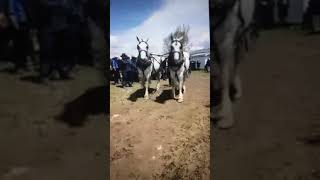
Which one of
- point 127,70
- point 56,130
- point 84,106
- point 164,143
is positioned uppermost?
point 127,70

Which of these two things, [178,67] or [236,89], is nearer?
[236,89]

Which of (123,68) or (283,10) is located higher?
(283,10)

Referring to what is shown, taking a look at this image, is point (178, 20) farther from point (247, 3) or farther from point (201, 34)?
point (247, 3)

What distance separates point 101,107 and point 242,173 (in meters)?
1.11

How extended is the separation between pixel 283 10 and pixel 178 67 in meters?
0.85

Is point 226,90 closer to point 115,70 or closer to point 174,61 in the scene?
point 174,61

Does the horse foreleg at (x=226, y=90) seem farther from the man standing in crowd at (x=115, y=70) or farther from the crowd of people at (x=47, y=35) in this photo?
the crowd of people at (x=47, y=35)

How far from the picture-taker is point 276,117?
3598mm

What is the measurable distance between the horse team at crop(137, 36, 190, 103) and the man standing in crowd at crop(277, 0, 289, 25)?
2.34 feet

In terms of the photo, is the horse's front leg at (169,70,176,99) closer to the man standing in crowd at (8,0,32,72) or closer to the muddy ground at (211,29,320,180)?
the muddy ground at (211,29,320,180)

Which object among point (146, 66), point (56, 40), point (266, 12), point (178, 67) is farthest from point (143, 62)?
point (266, 12)

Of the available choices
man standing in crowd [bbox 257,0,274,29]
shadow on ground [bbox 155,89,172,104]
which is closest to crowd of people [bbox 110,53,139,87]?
shadow on ground [bbox 155,89,172,104]

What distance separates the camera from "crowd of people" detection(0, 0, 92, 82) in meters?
3.48

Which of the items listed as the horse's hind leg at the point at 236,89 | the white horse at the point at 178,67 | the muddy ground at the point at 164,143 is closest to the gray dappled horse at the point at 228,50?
the horse's hind leg at the point at 236,89
